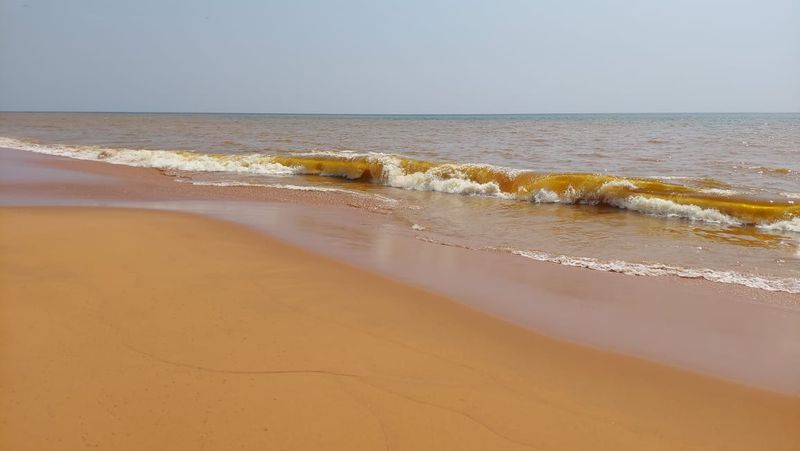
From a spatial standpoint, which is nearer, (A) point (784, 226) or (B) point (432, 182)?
(A) point (784, 226)

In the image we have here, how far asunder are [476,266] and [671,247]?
3.27 m

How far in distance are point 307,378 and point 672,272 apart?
4.61 meters

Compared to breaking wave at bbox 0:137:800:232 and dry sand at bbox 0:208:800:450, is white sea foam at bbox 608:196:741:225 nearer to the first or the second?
breaking wave at bbox 0:137:800:232

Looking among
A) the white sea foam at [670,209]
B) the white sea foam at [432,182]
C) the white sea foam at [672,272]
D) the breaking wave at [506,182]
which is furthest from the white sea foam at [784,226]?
the white sea foam at [432,182]

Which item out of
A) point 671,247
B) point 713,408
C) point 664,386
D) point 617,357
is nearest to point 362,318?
point 617,357

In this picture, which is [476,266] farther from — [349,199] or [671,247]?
[349,199]

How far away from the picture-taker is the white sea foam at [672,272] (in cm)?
524

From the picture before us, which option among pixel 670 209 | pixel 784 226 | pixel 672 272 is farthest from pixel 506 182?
pixel 672 272

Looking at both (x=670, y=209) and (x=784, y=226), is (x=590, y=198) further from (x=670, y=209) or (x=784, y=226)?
(x=784, y=226)

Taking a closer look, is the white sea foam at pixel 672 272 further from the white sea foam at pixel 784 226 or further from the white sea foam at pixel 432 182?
the white sea foam at pixel 432 182

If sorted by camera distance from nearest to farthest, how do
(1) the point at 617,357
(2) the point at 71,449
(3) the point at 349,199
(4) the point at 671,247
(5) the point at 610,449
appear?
(2) the point at 71,449 < (5) the point at 610,449 < (1) the point at 617,357 < (4) the point at 671,247 < (3) the point at 349,199

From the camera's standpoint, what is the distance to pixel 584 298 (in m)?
4.69

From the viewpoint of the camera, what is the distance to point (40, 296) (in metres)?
3.77

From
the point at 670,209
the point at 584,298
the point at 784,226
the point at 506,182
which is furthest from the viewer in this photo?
the point at 506,182
